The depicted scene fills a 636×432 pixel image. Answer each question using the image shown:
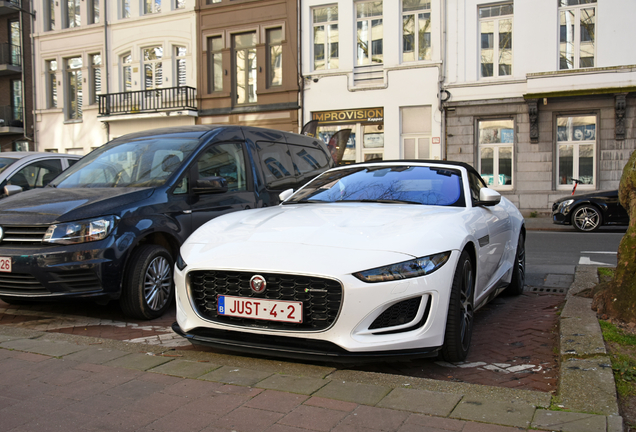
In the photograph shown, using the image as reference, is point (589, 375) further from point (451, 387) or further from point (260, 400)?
point (260, 400)

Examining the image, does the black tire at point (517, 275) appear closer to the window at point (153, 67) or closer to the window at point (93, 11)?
the window at point (153, 67)

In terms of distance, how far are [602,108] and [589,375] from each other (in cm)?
1827

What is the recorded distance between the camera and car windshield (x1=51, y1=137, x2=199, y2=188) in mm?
5871

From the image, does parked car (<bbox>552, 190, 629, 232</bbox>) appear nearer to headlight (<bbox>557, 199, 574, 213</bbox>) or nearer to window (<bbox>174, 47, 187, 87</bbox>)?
headlight (<bbox>557, 199, 574, 213</bbox>)

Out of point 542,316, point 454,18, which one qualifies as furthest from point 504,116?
point 542,316

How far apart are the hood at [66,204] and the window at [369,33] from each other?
60.0 feet

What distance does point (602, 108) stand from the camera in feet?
63.6

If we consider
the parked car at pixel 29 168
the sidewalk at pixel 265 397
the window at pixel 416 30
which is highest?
the window at pixel 416 30

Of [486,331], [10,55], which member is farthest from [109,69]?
[486,331]

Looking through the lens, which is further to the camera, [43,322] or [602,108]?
[602,108]

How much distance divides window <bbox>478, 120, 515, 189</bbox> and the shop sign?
369 centimetres

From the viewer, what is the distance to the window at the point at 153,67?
26484 millimetres

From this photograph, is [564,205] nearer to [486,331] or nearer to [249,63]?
[486,331]

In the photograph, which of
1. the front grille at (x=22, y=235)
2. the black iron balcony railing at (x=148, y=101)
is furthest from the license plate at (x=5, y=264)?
the black iron balcony railing at (x=148, y=101)
